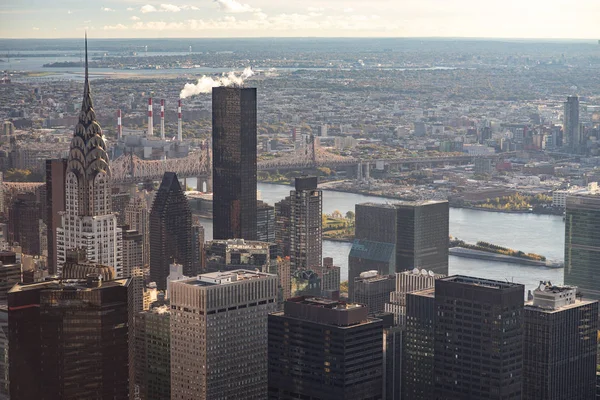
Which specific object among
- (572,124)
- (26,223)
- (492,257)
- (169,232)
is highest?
(572,124)

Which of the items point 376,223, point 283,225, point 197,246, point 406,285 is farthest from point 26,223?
point 376,223

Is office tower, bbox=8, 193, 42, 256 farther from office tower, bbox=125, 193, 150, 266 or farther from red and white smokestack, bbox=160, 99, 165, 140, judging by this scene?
red and white smokestack, bbox=160, 99, 165, 140

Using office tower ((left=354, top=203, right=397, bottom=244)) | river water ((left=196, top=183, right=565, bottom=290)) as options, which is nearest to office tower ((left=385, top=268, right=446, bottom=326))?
river water ((left=196, top=183, right=565, bottom=290))

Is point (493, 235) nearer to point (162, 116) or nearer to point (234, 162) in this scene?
point (234, 162)

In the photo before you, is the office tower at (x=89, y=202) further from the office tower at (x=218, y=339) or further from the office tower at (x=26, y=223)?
the office tower at (x=218, y=339)

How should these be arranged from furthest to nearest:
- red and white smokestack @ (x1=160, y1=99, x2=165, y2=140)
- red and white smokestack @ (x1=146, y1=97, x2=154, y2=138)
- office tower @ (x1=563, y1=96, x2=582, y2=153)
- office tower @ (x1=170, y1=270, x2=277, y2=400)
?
office tower @ (x1=563, y1=96, x2=582, y2=153), red and white smokestack @ (x1=160, y1=99, x2=165, y2=140), red and white smokestack @ (x1=146, y1=97, x2=154, y2=138), office tower @ (x1=170, y1=270, x2=277, y2=400)

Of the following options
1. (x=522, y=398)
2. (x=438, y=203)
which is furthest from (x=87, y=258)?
(x=438, y=203)
